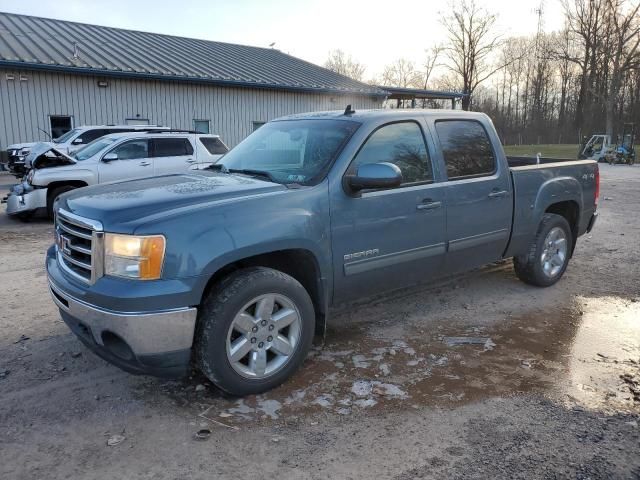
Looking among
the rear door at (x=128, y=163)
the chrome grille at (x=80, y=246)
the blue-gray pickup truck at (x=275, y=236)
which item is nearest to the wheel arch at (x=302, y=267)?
the blue-gray pickup truck at (x=275, y=236)

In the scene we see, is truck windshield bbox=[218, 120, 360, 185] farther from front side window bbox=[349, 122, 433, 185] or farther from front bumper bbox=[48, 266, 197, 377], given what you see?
front bumper bbox=[48, 266, 197, 377]

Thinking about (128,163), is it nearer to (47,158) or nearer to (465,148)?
(47,158)

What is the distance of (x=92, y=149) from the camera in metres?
11.2

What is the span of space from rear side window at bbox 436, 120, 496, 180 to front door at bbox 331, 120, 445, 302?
11.0 inches

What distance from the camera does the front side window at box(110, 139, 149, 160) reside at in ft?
35.9

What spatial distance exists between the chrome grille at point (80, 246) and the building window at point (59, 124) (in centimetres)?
1717

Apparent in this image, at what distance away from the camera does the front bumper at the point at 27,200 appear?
9938 millimetres

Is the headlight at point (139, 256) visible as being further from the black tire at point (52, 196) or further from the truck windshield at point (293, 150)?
the black tire at point (52, 196)

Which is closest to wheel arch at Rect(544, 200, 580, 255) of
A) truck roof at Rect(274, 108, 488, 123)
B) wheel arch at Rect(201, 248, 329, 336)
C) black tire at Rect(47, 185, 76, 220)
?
truck roof at Rect(274, 108, 488, 123)

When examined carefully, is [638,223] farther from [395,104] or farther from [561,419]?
[395,104]

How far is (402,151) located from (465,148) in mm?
850

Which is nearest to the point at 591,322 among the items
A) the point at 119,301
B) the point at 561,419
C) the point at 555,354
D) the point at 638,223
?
the point at 555,354

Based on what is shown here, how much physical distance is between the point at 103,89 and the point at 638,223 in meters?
17.6

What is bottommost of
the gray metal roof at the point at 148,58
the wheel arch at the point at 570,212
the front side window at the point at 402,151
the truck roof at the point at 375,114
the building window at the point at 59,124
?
the wheel arch at the point at 570,212
